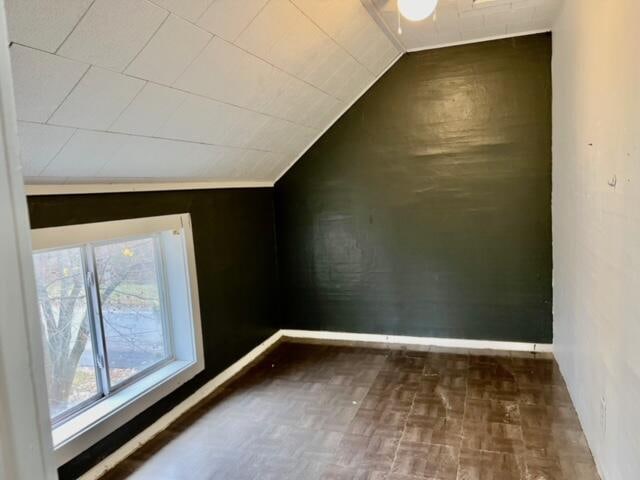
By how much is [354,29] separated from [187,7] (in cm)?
131

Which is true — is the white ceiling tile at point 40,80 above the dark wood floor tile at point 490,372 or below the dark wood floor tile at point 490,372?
above

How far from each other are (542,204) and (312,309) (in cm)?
207

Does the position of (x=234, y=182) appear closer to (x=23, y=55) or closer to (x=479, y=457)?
(x=23, y=55)

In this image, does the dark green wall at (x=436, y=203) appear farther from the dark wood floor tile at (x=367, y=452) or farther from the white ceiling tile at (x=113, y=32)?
the white ceiling tile at (x=113, y=32)

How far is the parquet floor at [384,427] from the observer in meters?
2.31

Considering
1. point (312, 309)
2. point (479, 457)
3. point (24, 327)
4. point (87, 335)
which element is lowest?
point (479, 457)

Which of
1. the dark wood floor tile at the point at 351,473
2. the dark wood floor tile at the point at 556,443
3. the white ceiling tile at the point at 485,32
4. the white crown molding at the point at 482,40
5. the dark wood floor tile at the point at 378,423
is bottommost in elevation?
the dark wood floor tile at the point at 351,473

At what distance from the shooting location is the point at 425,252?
3.87 meters

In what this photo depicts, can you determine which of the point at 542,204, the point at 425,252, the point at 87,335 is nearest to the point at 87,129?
the point at 87,335

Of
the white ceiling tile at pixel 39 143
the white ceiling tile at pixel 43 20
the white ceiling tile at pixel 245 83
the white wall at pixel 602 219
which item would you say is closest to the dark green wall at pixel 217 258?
the white ceiling tile at pixel 39 143

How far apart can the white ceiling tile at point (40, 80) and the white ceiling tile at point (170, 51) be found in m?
0.23

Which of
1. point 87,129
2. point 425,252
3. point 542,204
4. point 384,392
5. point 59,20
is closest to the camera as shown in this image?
point 59,20

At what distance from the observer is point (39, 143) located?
1.80 meters

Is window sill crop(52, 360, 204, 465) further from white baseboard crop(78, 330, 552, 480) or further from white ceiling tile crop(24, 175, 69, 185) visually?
white ceiling tile crop(24, 175, 69, 185)
